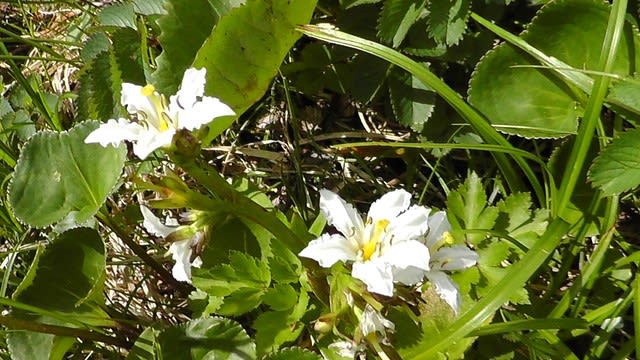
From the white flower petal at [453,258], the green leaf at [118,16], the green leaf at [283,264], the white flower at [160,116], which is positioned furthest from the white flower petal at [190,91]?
the green leaf at [118,16]

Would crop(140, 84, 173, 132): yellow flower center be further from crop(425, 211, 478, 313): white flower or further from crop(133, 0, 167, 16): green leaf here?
crop(133, 0, 167, 16): green leaf

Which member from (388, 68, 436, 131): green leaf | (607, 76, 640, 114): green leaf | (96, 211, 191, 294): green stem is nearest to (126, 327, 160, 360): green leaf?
(96, 211, 191, 294): green stem

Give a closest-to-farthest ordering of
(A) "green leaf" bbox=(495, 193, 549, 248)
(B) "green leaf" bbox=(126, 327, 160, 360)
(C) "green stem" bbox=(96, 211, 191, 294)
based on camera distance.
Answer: (A) "green leaf" bbox=(495, 193, 549, 248) < (B) "green leaf" bbox=(126, 327, 160, 360) < (C) "green stem" bbox=(96, 211, 191, 294)

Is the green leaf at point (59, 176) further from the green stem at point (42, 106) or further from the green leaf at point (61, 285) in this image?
the green stem at point (42, 106)

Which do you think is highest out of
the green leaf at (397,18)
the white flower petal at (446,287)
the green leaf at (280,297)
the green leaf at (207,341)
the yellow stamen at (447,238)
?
the green leaf at (397,18)

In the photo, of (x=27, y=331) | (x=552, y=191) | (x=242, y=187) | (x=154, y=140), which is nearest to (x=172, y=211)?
(x=242, y=187)

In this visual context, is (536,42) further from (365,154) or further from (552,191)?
(365,154)
